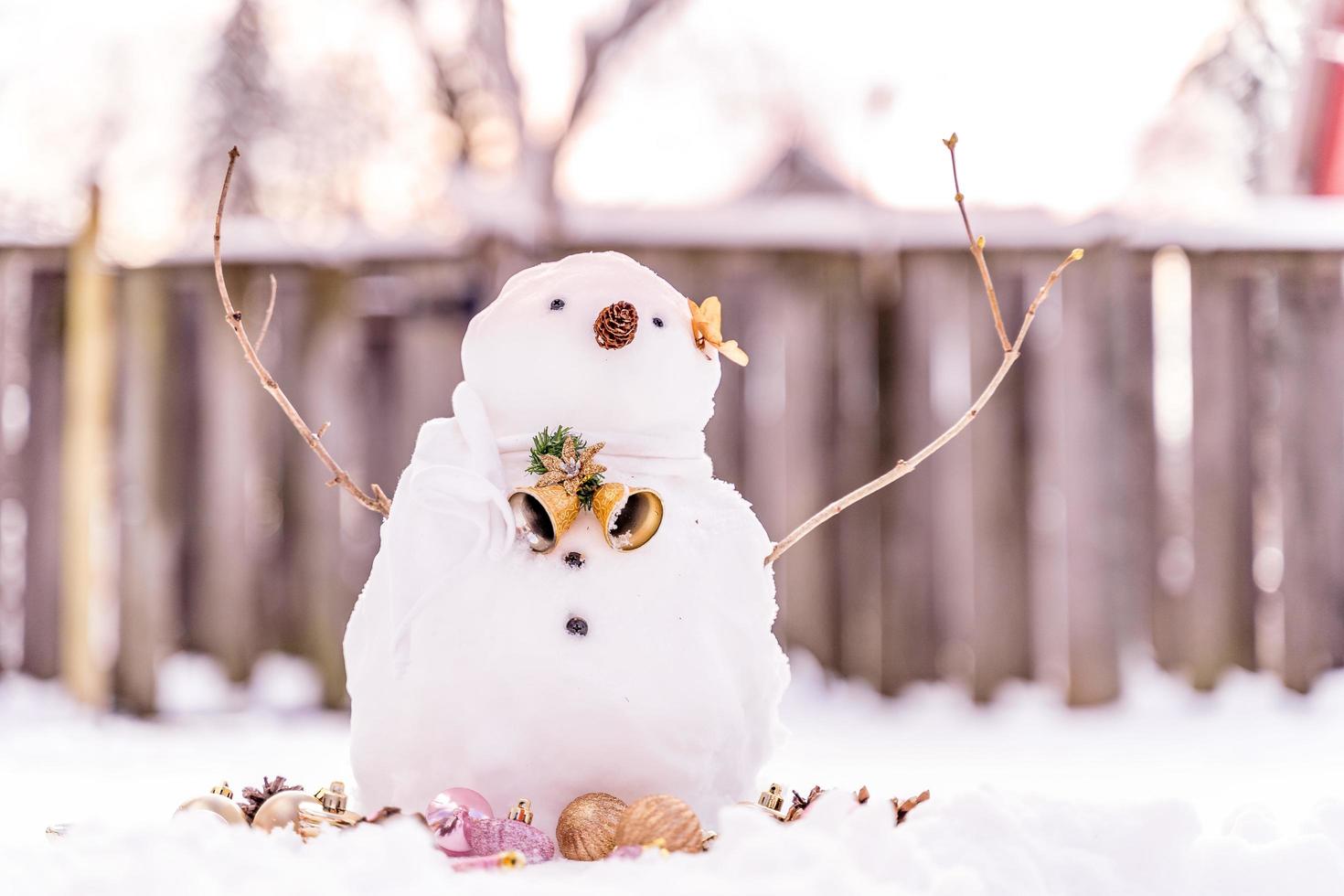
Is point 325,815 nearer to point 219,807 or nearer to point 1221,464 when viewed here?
point 219,807

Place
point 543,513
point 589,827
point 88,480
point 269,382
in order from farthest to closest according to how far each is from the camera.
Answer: point 88,480 < point 269,382 < point 543,513 < point 589,827

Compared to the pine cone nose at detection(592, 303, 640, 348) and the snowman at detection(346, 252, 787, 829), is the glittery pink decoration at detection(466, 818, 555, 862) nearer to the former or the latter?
the snowman at detection(346, 252, 787, 829)

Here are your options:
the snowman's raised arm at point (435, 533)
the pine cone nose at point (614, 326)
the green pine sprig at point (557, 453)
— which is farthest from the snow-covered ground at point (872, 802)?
the pine cone nose at point (614, 326)

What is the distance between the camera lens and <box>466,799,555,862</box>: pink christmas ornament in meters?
0.99

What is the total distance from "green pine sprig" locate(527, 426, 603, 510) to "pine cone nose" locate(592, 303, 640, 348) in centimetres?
10

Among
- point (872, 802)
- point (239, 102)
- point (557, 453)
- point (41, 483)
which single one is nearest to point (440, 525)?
point (557, 453)

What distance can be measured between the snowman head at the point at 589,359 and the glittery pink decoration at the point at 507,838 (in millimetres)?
401

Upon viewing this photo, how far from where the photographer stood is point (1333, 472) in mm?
2699

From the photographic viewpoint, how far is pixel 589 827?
1038 millimetres

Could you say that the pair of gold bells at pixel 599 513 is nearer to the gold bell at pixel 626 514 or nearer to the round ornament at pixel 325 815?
the gold bell at pixel 626 514

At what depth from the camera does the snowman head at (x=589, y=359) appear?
1.19 m

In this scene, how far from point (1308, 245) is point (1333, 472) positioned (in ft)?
1.75

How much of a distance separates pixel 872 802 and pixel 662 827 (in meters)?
0.18

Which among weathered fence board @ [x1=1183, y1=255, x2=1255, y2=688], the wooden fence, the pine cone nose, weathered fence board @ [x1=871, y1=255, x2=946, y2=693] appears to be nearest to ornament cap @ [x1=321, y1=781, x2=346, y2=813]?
the pine cone nose
